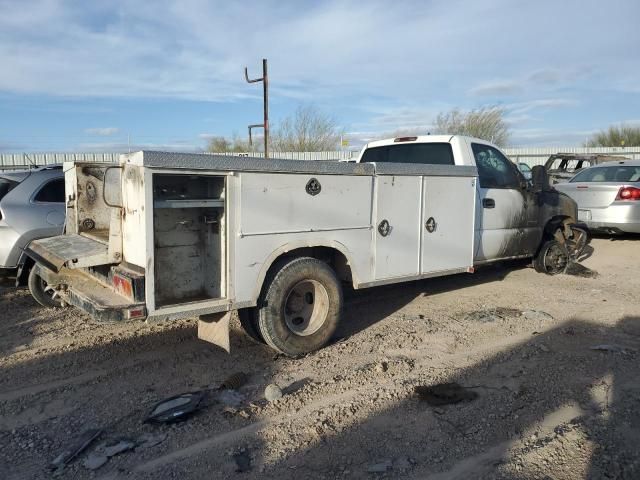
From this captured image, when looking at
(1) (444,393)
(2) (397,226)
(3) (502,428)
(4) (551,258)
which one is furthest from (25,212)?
(4) (551,258)

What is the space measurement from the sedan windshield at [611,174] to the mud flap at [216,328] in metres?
9.77

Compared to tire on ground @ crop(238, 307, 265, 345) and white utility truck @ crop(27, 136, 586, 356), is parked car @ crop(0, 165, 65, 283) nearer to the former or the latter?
white utility truck @ crop(27, 136, 586, 356)

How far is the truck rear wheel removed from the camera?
190 inches

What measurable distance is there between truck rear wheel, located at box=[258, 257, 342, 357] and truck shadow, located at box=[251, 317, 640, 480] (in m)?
0.77

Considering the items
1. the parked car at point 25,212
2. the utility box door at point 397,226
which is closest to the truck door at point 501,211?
the utility box door at point 397,226

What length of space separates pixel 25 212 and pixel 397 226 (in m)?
4.35

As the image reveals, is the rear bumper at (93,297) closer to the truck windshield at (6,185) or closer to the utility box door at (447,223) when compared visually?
the truck windshield at (6,185)

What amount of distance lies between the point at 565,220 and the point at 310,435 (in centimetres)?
685

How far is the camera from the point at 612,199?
35.3 feet

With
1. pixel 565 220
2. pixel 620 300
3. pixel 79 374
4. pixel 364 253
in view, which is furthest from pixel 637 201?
pixel 79 374

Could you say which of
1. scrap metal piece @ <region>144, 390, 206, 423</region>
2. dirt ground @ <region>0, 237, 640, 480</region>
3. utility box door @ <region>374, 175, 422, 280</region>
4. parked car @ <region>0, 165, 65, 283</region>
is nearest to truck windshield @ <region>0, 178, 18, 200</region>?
parked car @ <region>0, 165, 65, 283</region>

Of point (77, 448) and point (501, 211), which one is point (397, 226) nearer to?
point (501, 211)

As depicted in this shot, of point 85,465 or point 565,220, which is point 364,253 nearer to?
point 85,465

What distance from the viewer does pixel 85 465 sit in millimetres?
3301
